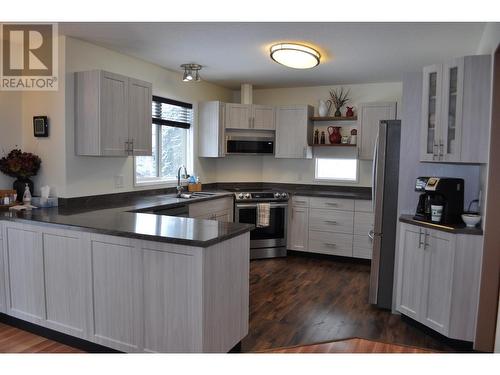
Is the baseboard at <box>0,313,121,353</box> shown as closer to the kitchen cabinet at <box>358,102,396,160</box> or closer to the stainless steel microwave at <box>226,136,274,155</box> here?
the stainless steel microwave at <box>226,136,274,155</box>

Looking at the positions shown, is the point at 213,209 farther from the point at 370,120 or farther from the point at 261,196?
the point at 370,120

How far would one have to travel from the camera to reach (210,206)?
4695 mm

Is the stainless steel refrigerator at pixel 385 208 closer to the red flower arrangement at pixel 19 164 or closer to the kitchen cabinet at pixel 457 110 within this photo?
the kitchen cabinet at pixel 457 110

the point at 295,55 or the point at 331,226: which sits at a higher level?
the point at 295,55

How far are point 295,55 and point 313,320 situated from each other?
248 centimetres

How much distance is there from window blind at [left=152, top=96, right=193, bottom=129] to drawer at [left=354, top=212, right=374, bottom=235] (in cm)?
259

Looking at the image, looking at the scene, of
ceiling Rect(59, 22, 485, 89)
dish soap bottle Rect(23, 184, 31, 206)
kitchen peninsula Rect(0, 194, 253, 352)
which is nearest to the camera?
kitchen peninsula Rect(0, 194, 253, 352)

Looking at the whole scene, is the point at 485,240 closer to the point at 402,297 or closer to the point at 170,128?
the point at 402,297

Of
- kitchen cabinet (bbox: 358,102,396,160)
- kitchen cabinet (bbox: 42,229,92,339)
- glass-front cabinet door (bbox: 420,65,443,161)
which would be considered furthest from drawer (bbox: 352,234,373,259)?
kitchen cabinet (bbox: 42,229,92,339)

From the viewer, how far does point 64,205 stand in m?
3.53

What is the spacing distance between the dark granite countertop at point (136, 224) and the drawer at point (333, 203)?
2642mm

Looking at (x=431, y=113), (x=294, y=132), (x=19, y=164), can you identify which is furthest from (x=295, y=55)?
(x=19, y=164)

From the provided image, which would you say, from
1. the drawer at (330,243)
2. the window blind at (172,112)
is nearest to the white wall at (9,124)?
the window blind at (172,112)

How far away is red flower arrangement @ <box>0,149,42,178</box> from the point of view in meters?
3.38
